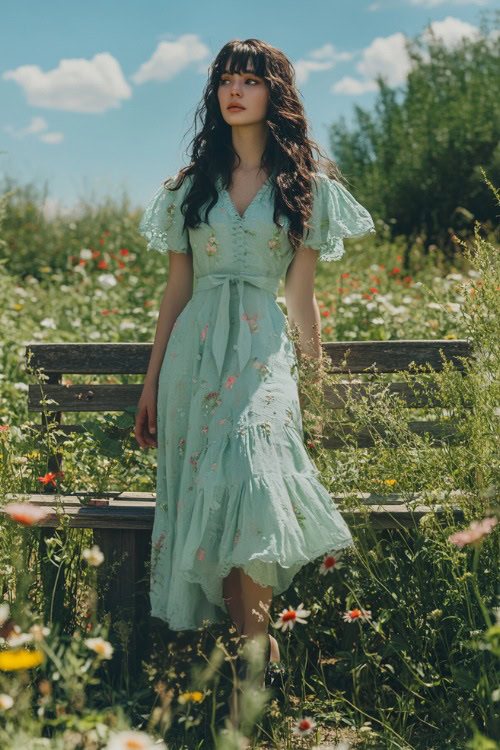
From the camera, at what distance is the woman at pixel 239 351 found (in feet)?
7.89

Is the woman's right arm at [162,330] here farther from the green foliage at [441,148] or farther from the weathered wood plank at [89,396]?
the green foliage at [441,148]

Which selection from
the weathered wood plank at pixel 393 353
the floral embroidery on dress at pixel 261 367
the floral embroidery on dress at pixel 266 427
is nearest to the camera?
the floral embroidery on dress at pixel 266 427

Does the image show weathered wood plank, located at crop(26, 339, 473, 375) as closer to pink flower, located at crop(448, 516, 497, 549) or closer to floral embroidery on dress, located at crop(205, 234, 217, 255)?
floral embroidery on dress, located at crop(205, 234, 217, 255)

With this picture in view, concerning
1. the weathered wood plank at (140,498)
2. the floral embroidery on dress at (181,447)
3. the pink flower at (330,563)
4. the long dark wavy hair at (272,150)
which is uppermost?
the long dark wavy hair at (272,150)

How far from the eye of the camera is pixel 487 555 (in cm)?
232

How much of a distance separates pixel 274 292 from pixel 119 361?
0.76 meters

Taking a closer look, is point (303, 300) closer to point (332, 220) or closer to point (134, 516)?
point (332, 220)

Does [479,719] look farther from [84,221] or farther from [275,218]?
[84,221]

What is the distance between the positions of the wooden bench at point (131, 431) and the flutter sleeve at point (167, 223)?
0.48 m

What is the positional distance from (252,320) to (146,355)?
70 cm

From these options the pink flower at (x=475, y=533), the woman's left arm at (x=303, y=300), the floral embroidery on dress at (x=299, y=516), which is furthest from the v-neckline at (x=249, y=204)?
the pink flower at (x=475, y=533)

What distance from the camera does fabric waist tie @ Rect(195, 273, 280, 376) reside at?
2.61 meters

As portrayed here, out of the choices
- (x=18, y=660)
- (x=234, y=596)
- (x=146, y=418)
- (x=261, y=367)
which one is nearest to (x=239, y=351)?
(x=261, y=367)

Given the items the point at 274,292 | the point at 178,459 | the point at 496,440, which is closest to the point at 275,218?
the point at 274,292
